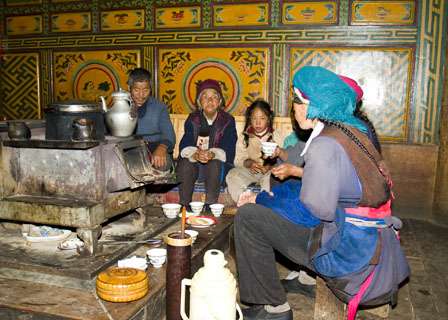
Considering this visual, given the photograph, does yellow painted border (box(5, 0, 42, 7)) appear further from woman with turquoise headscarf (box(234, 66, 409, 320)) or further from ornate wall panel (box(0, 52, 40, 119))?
woman with turquoise headscarf (box(234, 66, 409, 320))

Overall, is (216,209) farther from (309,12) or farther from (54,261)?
(309,12)

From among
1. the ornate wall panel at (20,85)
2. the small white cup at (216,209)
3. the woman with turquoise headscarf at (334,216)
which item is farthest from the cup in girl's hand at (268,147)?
the ornate wall panel at (20,85)

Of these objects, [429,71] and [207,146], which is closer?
[207,146]

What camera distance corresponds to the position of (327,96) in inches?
90.3

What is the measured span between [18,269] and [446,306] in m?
3.19

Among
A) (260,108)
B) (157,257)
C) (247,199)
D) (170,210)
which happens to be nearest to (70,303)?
(157,257)

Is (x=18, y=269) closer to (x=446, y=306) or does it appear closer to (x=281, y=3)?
(x=446, y=306)

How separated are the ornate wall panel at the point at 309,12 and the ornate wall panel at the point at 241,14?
0.29 metres

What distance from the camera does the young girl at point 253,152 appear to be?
4711 mm

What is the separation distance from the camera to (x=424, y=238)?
468 cm

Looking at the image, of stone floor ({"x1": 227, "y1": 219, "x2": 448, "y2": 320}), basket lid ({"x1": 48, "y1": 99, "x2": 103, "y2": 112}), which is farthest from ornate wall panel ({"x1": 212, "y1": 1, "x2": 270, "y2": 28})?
stone floor ({"x1": 227, "y1": 219, "x2": 448, "y2": 320})

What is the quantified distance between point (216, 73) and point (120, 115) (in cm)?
299

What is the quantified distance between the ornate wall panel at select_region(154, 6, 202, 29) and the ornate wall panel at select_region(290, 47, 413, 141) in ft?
5.82

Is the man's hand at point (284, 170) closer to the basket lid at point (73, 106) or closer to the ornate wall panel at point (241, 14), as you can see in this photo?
the basket lid at point (73, 106)
